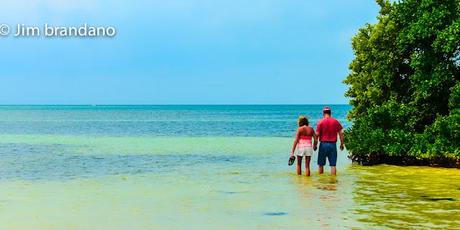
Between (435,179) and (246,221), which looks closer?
(246,221)

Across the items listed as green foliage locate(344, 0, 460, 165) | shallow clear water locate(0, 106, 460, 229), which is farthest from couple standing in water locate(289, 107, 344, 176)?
green foliage locate(344, 0, 460, 165)

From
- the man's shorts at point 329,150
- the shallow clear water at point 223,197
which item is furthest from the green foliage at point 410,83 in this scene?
the man's shorts at point 329,150

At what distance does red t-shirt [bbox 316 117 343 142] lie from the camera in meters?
20.1

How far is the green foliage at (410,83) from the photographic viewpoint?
23.3m

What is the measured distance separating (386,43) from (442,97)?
326 cm

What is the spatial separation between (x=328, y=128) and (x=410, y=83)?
7679mm

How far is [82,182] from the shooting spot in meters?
20.8

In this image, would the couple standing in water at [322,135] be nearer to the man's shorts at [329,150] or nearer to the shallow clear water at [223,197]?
the man's shorts at [329,150]

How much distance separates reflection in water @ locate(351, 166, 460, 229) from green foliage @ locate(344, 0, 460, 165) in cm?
121

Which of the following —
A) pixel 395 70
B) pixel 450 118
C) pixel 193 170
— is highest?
pixel 395 70

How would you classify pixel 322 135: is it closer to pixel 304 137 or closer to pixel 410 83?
pixel 304 137

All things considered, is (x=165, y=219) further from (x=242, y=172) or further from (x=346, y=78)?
(x=346, y=78)

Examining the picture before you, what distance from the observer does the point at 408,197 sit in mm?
16172

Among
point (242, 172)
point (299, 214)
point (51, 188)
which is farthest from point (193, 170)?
point (299, 214)
